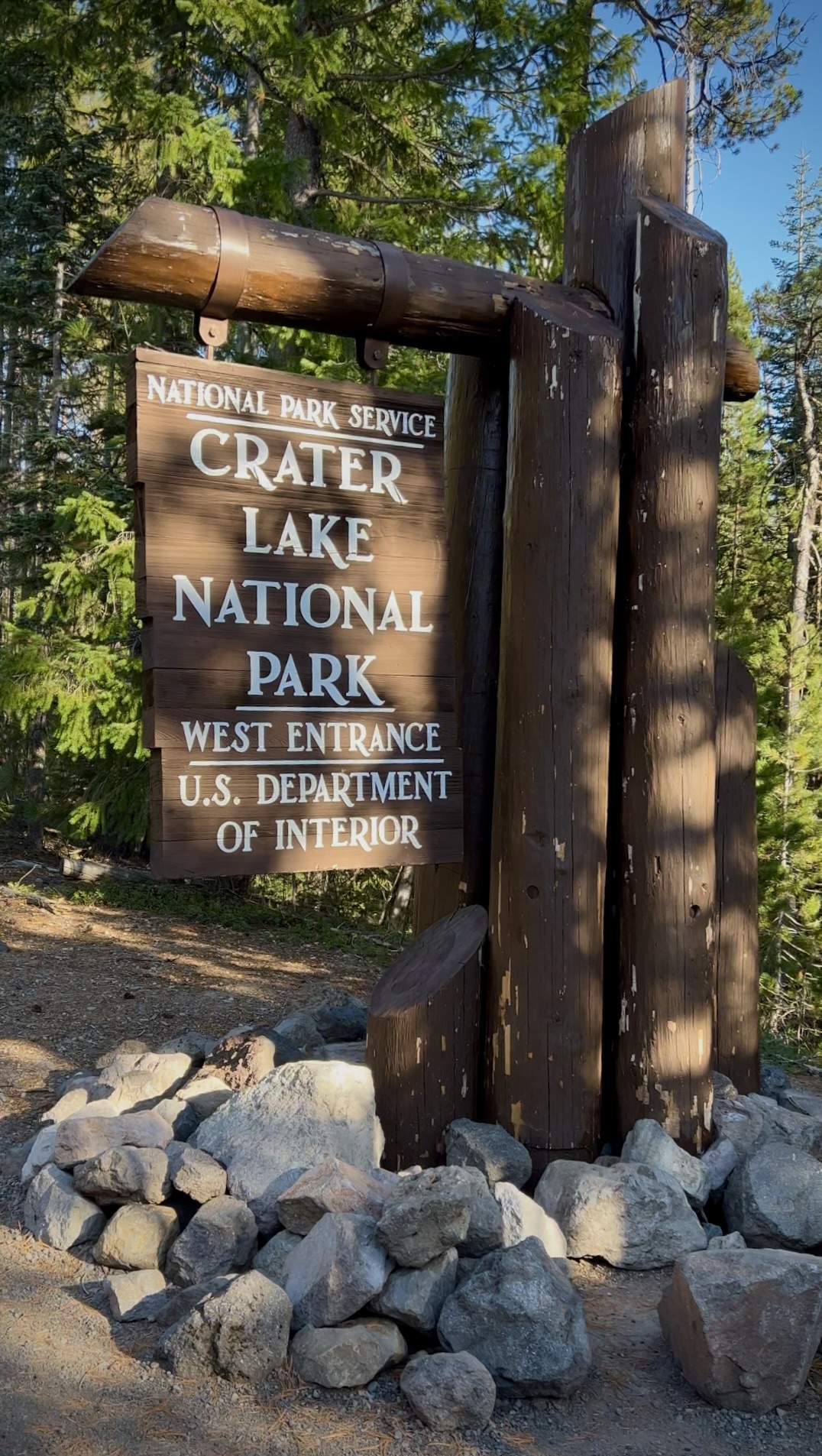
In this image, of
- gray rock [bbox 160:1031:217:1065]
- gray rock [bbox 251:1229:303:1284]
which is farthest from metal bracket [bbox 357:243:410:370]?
Answer: gray rock [bbox 160:1031:217:1065]

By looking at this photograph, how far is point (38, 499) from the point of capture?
11.4m

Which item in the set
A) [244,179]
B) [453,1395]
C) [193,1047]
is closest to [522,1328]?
[453,1395]

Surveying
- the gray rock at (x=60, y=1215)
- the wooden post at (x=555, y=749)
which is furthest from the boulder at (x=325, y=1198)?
the wooden post at (x=555, y=749)

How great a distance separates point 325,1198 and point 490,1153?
77 cm

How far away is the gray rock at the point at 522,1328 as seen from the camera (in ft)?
9.36

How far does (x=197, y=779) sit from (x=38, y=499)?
8.68 meters

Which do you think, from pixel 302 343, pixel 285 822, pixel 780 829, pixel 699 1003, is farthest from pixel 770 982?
pixel 285 822

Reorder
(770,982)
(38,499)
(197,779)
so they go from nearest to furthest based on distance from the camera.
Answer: (197,779), (38,499), (770,982)

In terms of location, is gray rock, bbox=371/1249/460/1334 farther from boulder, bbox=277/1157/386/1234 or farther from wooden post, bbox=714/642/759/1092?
wooden post, bbox=714/642/759/1092

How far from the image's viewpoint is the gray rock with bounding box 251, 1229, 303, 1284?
10.7 ft

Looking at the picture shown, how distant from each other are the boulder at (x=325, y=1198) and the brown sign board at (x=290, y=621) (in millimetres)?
1010

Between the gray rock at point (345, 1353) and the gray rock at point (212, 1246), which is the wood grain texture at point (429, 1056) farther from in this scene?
the gray rock at point (345, 1353)

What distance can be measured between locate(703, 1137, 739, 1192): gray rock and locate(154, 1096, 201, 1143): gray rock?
6.19 feet

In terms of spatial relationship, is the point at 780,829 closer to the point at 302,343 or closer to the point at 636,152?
the point at 302,343
